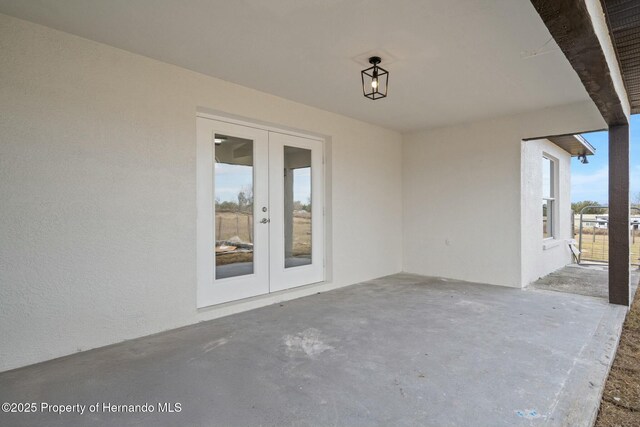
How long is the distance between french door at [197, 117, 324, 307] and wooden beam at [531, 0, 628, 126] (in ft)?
10.1

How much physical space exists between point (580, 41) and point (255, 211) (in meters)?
3.27

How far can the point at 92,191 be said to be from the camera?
9.25ft

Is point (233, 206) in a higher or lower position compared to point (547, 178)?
lower

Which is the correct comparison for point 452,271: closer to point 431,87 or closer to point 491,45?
point 431,87

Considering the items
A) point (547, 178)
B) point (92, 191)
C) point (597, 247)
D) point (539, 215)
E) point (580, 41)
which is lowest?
point (597, 247)

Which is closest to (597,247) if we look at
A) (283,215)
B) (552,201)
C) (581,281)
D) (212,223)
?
(552,201)

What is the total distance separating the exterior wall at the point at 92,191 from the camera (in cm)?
249

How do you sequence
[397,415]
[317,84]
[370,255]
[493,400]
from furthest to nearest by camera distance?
1. [370,255]
2. [317,84]
3. [493,400]
4. [397,415]

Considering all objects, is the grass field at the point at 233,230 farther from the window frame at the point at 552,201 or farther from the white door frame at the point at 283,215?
the window frame at the point at 552,201

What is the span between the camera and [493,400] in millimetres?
2035

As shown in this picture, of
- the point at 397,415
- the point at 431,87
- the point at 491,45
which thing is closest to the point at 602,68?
the point at 491,45

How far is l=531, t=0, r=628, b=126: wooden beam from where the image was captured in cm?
163

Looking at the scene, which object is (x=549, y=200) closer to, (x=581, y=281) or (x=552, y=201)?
(x=552, y=201)

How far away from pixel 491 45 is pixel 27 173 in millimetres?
3792
